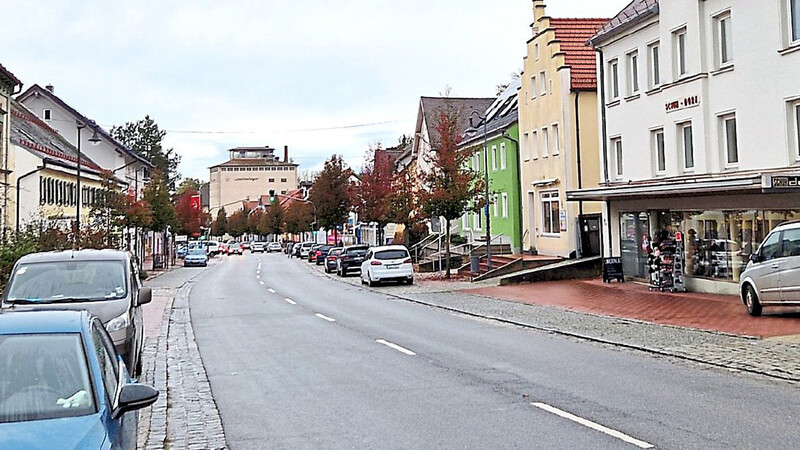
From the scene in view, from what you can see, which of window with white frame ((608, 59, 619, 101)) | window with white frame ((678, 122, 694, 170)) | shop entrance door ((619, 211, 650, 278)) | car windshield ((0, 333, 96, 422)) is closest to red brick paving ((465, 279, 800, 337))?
shop entrance door ((619, 211, 650, 278))

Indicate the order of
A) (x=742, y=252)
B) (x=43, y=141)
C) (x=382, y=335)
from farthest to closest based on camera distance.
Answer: (x=43, y=141) → (x=742, y=252) → (x=382, y=335)

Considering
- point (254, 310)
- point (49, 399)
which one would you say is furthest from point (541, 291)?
point (49, 399)

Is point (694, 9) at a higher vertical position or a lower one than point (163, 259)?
higher

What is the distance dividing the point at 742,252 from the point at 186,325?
14.6m

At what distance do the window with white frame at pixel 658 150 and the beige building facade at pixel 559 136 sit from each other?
23.7ft

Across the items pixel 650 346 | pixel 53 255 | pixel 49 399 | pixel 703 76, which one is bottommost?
pixel 650 346

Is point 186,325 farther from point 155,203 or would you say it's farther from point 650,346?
point 155,203

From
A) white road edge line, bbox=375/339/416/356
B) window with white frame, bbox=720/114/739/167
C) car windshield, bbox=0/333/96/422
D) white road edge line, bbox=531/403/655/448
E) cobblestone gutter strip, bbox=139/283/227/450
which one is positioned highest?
window with white frame, bbox=720/114/739/167

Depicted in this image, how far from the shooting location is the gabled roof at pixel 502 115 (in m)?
46.4

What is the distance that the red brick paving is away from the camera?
17062 millimetres

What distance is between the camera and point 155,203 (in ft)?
182

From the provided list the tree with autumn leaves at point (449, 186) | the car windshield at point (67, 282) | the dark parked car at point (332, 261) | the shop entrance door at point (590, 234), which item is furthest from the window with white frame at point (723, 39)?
the dark parked car at point (332, 261)

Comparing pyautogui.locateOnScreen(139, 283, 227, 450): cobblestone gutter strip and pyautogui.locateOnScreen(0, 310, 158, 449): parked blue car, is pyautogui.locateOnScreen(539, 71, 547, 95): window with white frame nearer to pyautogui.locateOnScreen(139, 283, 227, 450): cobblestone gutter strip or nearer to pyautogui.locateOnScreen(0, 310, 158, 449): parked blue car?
pyautogui.locateOnScreen(139, 283, 227, 450): cobblestone gutter strip

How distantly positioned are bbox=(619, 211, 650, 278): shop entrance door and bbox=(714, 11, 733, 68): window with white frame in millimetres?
5872
